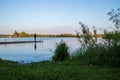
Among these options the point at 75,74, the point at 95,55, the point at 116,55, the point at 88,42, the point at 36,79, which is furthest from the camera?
the point at 88,42

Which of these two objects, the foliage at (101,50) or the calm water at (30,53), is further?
the calm water at (30,53)

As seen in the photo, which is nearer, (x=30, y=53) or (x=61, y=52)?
(x=61, y=52)

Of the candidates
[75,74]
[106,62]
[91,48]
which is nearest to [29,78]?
[75,74]

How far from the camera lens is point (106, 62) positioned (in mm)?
10984

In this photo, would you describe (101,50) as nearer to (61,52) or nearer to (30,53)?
(61,52)

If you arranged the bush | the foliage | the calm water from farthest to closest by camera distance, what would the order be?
the calm water, the bush, the foliage

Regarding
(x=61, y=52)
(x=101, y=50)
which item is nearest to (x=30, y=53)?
(x=61, y=52)

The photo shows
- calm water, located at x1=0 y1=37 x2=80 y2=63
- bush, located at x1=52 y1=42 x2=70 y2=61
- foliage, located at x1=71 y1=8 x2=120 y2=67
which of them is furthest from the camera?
calm water, located at x1=0 y1=37 x2=80 y2=63

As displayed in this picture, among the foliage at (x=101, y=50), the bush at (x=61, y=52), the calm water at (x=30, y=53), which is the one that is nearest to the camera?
the foliage at (x=101, y=50)

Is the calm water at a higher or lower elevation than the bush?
lower

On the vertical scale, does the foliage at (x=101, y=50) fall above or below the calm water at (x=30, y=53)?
above

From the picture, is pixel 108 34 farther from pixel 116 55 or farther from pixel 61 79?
pixel 61 79

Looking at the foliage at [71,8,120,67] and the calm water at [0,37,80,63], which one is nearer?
the foliage at [71,8,120,67]

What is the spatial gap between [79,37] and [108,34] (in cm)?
169
